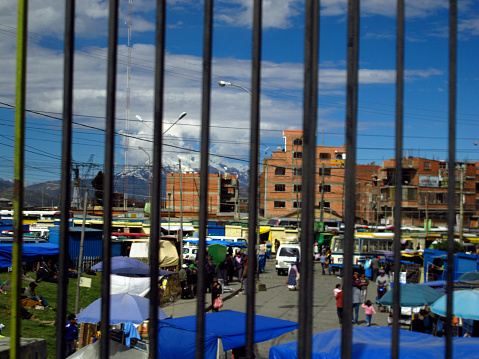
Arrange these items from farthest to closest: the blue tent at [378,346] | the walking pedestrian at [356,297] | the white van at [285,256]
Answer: the white van at [285,256], the walking pedestrian at [356,297], the blue tent at [378,346]

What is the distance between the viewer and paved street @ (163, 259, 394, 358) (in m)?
15.4

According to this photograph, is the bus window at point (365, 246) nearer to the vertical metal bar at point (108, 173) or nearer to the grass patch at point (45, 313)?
the grass patch at point (45, 313)

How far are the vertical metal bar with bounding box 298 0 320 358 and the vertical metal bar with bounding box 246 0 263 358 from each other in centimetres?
27

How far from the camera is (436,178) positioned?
69.1 m

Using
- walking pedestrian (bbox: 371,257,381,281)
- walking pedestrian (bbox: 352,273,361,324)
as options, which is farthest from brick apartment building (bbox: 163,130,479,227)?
walking pedestrian (bbox: 352,273,361,324)

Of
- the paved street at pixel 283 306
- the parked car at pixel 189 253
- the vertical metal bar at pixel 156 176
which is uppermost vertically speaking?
the vertical metal bar at pixel 156 176

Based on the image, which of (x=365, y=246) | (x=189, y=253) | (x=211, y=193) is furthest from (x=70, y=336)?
(x=211, y=193)

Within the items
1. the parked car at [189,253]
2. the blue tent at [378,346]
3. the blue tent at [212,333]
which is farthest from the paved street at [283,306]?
the parked car at [189,253]

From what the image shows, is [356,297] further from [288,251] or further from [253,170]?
[288,251]

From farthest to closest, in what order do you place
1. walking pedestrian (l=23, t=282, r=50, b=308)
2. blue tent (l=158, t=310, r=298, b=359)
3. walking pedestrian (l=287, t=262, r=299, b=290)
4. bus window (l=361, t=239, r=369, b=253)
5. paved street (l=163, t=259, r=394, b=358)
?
bus window (l=361, t=239, r=369, b=253)
walking pedestrian (l=287, t=262, r=299, b=290)
walking pedestrian (l=23, t=282, r=50, b=308)
paved street (l=163, t=259, r=394, b=358)
blue tent (l=158, t=310, r=298, b=359)

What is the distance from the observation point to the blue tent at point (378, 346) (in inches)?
214

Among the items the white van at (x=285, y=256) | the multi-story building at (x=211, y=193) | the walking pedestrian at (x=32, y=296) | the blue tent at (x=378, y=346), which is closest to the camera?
the blue tent at (x=378, y=346)

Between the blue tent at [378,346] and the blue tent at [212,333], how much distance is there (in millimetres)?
1443

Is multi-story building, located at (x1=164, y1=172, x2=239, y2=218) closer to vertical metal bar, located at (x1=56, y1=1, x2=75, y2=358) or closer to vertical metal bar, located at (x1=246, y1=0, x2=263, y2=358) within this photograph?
vertical metal bar, located at (x1=56, y1=1, x2=75, y2=358)
